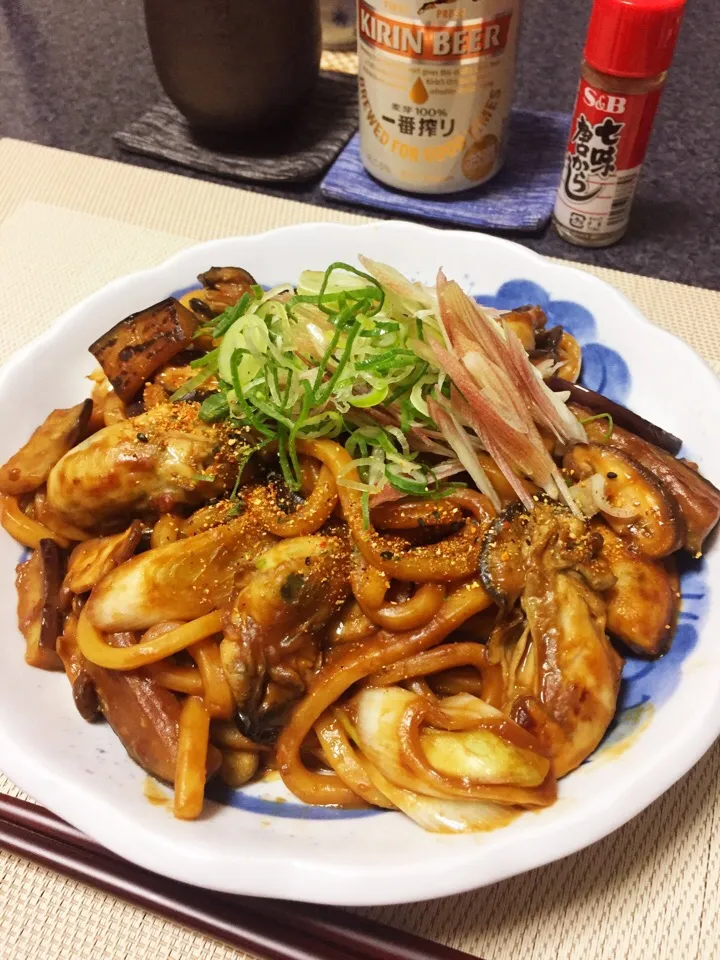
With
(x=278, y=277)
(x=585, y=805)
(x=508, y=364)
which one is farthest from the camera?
(x=278, y=277)

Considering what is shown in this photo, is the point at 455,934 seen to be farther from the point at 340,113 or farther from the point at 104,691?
the point at 340,113

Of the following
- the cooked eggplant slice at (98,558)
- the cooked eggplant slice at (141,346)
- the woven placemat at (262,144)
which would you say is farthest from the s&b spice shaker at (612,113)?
the cooked eggplant slice at (98,558)

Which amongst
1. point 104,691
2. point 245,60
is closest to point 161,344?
point 104,691

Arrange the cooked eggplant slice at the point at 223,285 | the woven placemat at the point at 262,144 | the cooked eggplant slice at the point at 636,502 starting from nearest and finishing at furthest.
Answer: the cooked eggplant slice at the point at 636,502 < the cooked eggplant slice at the point at 223,285 < the woven placemat at the point at 262,144

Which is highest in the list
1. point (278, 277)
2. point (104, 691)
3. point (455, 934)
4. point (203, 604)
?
point (278, 277)

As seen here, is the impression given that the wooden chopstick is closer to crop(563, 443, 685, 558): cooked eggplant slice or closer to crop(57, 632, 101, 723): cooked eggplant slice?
crop(57, 632, 101, 723): cooked eggplant slice

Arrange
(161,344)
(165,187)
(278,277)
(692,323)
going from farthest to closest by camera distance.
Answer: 1. (165,187)
2. (692,323)
3. (278,277)
4. (161,344)

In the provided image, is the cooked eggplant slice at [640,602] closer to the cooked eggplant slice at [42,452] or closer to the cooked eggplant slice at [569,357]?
the cooked eggplant slice at [569,357]
